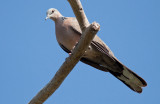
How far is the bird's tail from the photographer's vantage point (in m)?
4.87

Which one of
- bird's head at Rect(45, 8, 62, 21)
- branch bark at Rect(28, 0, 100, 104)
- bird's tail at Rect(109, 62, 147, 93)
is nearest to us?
branch bark at Rect(28, 0, 100, 104)

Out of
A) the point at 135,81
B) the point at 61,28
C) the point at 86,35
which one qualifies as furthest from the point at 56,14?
the point at 86,35

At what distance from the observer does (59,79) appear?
394 cm

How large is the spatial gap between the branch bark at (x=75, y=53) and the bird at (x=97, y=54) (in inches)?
49.6

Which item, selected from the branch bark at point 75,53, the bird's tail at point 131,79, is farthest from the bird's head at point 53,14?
the branch bark at point 75,53

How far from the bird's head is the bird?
260 mm

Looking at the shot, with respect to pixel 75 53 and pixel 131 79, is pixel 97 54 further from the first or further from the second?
pixel 75 53

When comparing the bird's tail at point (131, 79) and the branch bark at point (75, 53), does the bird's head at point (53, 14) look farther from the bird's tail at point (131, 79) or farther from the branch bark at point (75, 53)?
the branch bark at point (75, 53)

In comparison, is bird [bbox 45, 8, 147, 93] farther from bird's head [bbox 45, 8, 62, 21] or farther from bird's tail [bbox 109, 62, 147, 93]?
→ bird's head [bbox 45, 8, 62, 21]

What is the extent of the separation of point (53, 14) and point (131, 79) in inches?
90.0

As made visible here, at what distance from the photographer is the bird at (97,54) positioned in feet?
16.2

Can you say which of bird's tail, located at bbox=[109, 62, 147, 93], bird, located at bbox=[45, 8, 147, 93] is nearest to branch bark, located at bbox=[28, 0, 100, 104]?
bird, located at bbox=[45, 8, 147, 93]

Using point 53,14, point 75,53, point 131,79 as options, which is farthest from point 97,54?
point 75,53

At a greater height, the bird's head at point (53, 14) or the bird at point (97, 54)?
the bird's head at point (53, 14)
